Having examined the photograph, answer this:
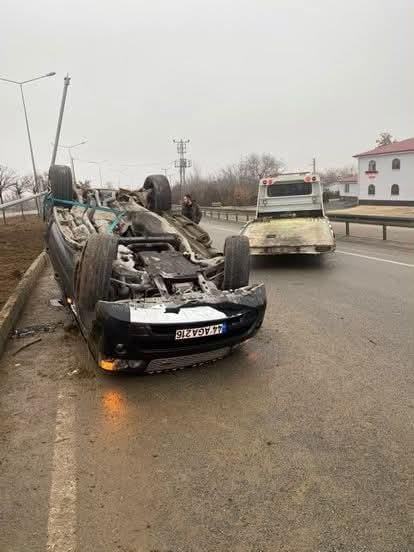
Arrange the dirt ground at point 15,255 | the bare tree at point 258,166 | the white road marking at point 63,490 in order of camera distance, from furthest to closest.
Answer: the bare tree at point 258,166 < the dirt ground at point 15,255 < the white road marking at point 63,490

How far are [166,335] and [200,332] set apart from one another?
0.91 feet

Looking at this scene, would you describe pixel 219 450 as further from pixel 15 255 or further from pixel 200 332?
pixel 15 255

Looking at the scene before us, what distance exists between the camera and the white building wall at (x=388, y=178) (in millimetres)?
47969

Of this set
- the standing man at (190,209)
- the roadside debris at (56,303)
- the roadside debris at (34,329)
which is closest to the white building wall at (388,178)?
the standing man at (190,209)

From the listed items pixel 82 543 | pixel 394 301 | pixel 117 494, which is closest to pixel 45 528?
pixel 82 543

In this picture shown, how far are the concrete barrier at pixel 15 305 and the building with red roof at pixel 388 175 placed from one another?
47174 millimetres

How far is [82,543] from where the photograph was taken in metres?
2.13

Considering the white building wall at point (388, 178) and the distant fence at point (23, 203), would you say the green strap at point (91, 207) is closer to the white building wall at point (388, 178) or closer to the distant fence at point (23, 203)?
the distant fence at point (23, 203)

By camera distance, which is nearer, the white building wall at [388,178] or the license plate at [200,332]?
the license plate at [200,332]

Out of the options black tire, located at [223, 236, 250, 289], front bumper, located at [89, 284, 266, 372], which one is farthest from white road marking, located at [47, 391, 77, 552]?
black tire, located at [223, 236, 250, 289]

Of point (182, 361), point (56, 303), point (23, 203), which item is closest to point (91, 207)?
point (56, 303)

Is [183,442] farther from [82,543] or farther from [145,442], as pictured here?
[82,543]

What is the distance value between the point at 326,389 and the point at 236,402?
0.75 meters

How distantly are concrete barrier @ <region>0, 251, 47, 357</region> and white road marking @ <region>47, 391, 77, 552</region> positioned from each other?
179 cm
